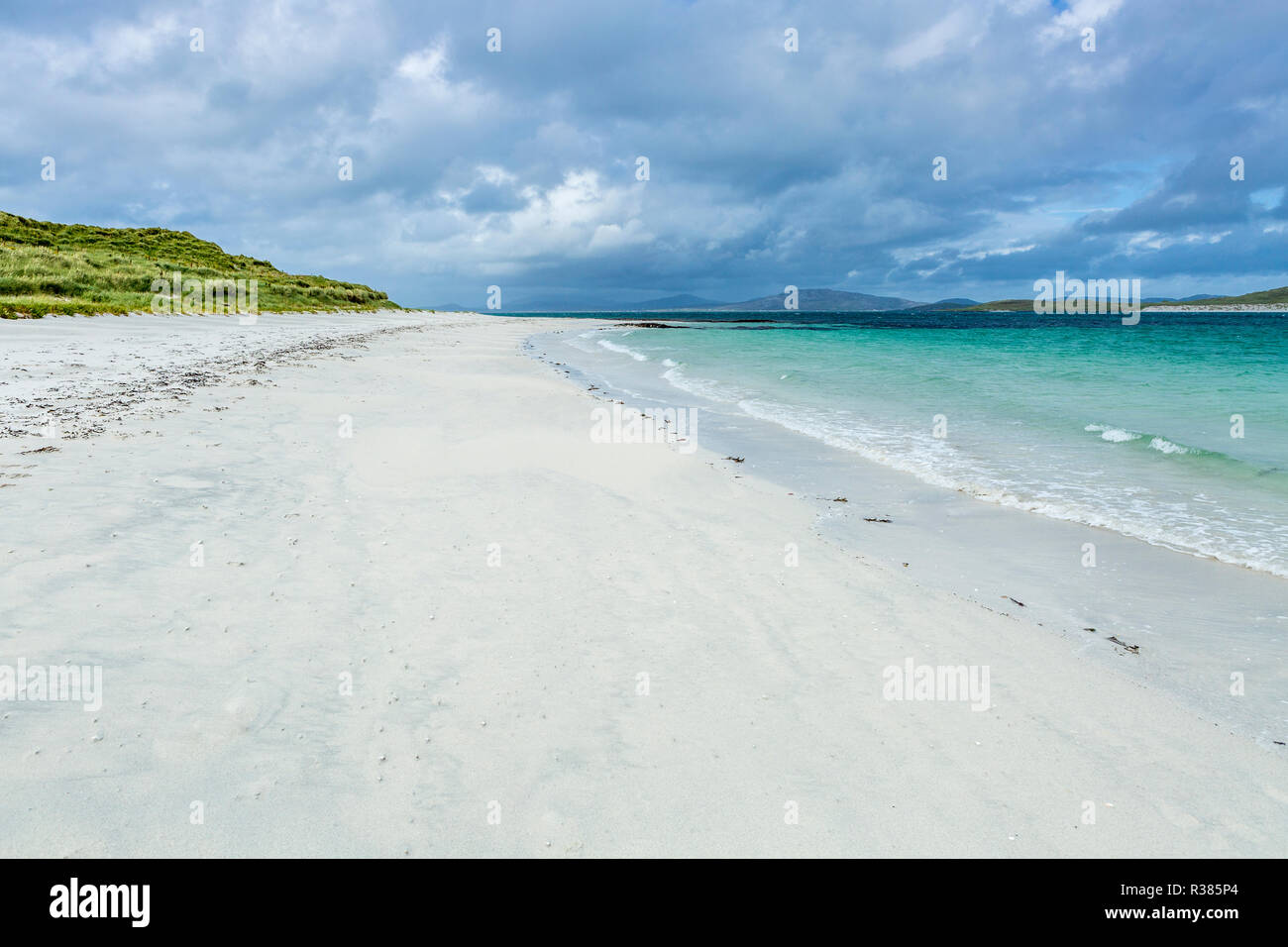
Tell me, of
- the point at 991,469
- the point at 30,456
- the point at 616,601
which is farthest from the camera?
the point at 991,469

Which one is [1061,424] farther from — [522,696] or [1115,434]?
[522,696]

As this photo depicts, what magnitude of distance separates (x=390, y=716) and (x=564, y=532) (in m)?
3.43

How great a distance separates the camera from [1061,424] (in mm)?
15719

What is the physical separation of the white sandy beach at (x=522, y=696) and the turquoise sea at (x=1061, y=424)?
14.0 ft

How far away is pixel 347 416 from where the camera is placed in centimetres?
1202

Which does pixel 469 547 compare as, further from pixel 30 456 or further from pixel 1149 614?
pixel 1149 614

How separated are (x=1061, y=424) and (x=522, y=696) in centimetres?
1608

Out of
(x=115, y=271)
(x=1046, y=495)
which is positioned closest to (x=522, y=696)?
(x=1046, y=495)

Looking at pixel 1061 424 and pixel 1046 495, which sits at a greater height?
pixel 1061 424

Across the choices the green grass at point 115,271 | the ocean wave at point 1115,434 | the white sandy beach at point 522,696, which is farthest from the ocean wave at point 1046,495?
the green grass at point 115,271

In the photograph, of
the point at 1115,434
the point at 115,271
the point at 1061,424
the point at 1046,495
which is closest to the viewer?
the point at 1046,495

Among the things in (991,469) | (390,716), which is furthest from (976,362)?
(390,716)

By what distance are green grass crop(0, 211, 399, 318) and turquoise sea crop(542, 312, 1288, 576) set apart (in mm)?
Result: 25289

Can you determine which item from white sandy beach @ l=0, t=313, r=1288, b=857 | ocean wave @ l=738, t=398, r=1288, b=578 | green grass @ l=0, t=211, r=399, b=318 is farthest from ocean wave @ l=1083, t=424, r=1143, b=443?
green grass @ l=0, t=211, r=399, b=318
